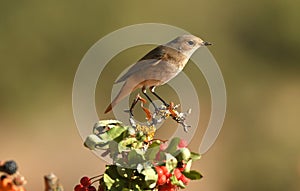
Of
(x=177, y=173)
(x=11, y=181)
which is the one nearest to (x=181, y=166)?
(x=177, y=173)

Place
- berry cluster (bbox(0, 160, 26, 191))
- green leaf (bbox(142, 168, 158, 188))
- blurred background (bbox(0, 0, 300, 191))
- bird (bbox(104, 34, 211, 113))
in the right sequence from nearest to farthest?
berry cluster (bbox(0, 160, 26, 191))
green leaf (bbox(142, 168, 158, 188))
bird (bbox(104, 34, 211, 113))
blurred background (bbox(0, 0, 300, 191))

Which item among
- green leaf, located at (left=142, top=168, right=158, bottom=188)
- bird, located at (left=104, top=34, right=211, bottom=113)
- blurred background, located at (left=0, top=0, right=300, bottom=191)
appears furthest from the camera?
blurred background, located at (left=0, top=0, right=300, bottom=191)

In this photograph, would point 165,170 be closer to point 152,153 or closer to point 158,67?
point 152,153

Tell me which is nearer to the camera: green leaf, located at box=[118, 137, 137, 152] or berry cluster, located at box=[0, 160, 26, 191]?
berry cluster, located at box=[0, 160, 26, 191]

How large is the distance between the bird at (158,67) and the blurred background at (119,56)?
3328 millimetres

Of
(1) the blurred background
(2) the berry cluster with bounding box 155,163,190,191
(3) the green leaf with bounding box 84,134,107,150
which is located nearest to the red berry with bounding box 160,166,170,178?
(2) the berry cluster with bounding box 155,163,190,191

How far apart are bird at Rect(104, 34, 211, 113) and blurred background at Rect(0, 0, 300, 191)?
131 inches

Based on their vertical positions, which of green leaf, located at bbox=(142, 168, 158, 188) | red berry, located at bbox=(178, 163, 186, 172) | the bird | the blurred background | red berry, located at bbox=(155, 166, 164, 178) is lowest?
green leaf, located at bbox=(142, 168, 158, 188)

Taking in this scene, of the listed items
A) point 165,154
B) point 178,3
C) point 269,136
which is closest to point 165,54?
point 165,154

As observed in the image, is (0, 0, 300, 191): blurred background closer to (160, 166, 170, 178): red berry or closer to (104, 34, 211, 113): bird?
(104, 34, 211, 113): bird

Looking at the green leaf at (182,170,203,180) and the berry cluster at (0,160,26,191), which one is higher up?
the green leaf at (182,170,203,180)

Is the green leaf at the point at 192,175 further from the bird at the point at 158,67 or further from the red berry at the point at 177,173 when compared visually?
the bird at the point at 158,67

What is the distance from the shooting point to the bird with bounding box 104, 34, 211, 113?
1256 mm

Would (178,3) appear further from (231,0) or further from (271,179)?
(271,179)
